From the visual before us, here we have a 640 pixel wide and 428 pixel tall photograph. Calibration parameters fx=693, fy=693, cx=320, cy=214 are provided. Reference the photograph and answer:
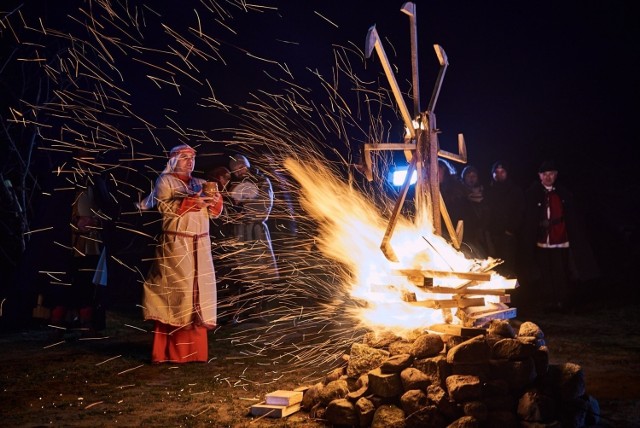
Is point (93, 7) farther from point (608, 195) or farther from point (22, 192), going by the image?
point (608, 195)

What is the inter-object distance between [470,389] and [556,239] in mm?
6584

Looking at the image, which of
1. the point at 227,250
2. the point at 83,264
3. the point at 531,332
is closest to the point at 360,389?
the point at 531,332

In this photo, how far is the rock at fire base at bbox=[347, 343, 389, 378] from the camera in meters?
4.71

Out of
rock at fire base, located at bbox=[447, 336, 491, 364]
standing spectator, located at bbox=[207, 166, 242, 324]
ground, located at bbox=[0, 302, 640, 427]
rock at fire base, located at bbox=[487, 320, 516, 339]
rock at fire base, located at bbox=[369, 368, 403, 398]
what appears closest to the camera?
rock at fire base, located at bbox=[447, 336, 491, 364]

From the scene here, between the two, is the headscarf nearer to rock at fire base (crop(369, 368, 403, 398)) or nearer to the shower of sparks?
the shower of sparks

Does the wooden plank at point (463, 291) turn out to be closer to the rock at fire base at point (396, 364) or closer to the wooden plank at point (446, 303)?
the wooden plank at point (446, 303)

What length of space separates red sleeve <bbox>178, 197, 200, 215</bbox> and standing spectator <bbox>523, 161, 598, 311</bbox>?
18.5ft

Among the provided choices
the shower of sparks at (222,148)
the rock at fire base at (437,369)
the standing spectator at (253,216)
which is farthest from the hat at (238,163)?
the rock at fire base at (437,369)

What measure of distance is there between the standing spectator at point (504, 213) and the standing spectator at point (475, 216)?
0.29 m

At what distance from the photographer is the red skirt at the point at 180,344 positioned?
670cm

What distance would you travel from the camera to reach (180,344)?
6.71 metres

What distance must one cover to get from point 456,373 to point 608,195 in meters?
9.03

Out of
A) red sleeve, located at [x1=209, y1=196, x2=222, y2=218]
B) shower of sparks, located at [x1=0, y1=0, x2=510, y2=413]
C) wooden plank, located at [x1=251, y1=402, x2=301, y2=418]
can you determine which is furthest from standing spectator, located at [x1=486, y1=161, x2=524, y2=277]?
wooden plank, located at [x1=251, y1=402, x2=301, y2=418]

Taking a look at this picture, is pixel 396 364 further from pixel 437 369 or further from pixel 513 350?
pixel 513 350
